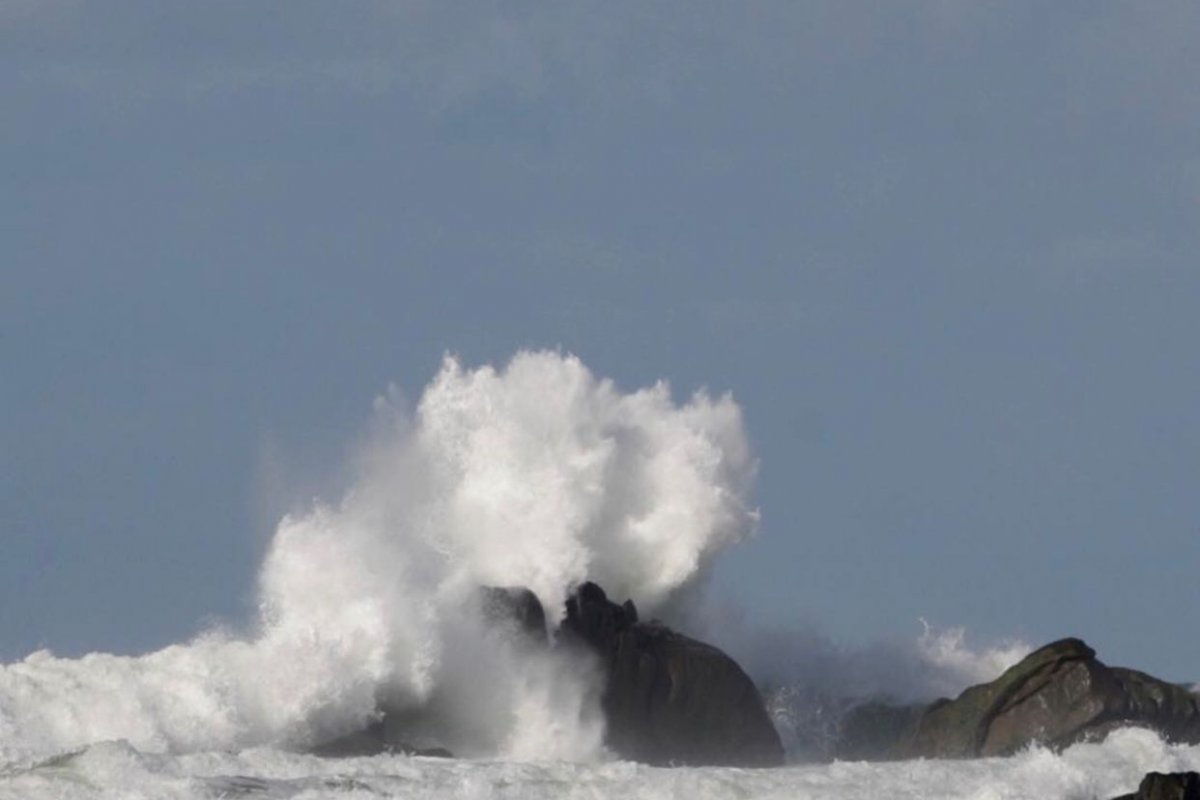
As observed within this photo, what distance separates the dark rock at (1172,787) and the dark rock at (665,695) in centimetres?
1246

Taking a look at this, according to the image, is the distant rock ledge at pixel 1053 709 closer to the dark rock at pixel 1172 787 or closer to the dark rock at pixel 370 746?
the dark rock at pixel 370 746

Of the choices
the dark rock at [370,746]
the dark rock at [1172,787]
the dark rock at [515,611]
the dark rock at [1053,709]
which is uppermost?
the dark rock at [515,611]

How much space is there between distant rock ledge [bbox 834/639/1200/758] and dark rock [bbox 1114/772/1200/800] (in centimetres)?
1070

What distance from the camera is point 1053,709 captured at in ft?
145

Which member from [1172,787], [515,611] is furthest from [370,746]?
[1172,787]

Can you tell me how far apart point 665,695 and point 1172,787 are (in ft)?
44.3

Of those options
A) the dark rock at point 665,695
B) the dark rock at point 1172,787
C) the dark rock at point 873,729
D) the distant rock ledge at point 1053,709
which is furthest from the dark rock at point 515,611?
the dark rock at point 1172,787

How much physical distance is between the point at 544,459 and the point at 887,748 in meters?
7.58

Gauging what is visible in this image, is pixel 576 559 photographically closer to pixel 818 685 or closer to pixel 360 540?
pixel 360 540

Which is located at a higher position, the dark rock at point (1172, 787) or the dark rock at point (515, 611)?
the dark rock at point (515, 611)

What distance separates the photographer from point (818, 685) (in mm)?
52438

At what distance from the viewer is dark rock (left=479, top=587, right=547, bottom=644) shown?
146ft

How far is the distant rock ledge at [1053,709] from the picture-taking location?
1732 inches

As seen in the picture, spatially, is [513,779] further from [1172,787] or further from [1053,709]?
[1053,709]
